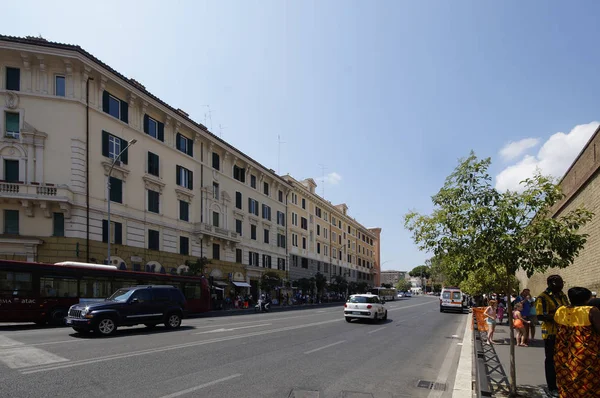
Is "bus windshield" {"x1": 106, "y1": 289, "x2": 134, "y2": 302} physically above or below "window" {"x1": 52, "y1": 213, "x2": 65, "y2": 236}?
below

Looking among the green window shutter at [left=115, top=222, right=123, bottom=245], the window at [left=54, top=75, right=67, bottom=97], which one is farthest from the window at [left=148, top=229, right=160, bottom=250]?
the window at [left=54, top=75, right=67, bottom=97]

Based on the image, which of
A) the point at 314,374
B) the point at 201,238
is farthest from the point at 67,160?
the point at 314,374

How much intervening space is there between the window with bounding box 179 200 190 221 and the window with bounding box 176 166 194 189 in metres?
1.52

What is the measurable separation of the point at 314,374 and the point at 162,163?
96.1ft

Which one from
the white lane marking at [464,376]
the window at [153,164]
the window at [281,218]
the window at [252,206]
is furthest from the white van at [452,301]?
the window at [153,164]

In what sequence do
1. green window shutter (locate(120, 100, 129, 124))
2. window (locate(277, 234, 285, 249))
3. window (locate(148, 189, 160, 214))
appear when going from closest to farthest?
green window shutter (locate(120, 100, 129, 124))
window (locate(148, 189, 160, 214))
window (locate(277, 234, 285, 249))

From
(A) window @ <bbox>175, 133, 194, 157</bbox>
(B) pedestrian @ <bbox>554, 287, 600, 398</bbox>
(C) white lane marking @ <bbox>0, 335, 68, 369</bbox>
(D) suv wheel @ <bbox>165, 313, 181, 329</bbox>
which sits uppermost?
(A) window @ <bbox>175, 133, 194, 157</bbox>

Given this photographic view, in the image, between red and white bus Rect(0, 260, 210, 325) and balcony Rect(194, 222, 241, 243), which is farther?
balcony Rect(194, 222, 241, 243)

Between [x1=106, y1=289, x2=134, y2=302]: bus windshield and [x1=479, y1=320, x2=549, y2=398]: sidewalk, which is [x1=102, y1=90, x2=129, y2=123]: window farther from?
[x1=479, y1=320, x2=549, y2=398]: sidewalk

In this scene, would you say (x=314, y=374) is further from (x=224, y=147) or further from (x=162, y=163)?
(x=224, y=147)

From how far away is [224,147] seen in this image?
43.3 metres

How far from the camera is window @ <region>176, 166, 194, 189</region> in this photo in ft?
122

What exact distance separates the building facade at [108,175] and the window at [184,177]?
96mm

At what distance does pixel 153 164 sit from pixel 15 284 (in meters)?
17.1
